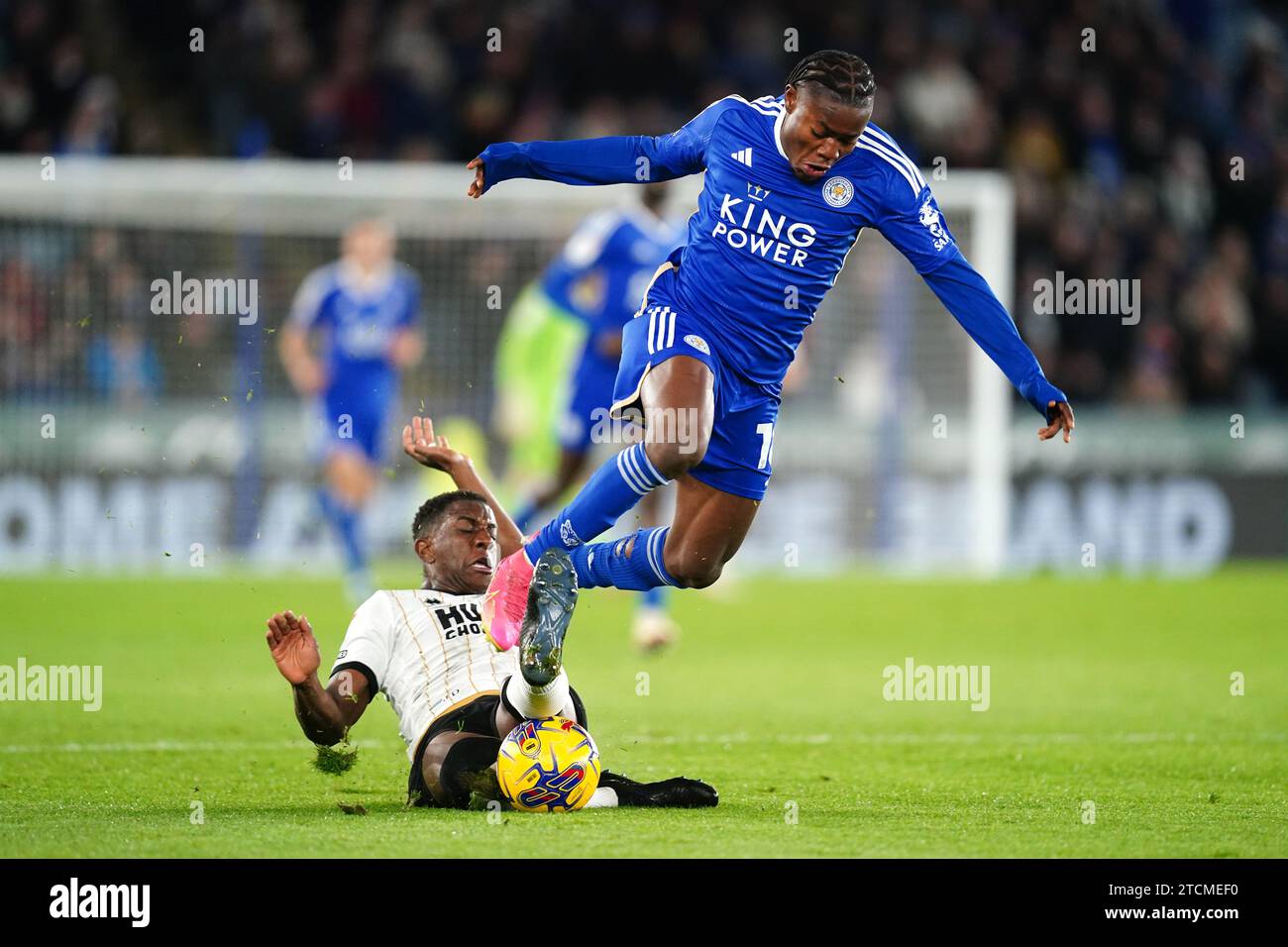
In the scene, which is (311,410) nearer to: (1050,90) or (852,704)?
(852,704)

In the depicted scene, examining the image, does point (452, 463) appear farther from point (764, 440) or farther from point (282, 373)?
point (282, 373)

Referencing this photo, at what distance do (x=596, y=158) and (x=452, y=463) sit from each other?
3.92 feet

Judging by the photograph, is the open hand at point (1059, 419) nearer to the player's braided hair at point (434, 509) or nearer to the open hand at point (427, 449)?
the player's braided hair at point (434, 509)

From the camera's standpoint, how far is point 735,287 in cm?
641

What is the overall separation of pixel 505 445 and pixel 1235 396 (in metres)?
7.57

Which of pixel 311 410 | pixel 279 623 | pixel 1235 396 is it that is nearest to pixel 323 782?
pixel 279 623

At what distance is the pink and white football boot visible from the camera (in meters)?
5.87

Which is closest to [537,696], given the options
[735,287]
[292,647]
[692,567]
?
[292,647]

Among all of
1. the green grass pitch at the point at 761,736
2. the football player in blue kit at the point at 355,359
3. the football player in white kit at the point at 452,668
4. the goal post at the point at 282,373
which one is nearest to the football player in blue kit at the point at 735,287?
the football player in white kit at the point at 452,668

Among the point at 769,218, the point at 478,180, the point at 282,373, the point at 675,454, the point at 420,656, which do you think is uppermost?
the point at 282,373

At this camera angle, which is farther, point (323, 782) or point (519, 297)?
point (519, 297)

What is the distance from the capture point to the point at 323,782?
21.1ft

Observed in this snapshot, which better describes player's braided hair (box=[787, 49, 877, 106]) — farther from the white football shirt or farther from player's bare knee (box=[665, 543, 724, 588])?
the white football shirt

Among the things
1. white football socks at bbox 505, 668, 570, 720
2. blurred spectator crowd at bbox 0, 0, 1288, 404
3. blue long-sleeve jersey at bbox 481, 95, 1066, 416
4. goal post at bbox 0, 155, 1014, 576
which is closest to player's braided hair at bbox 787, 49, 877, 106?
blue long-sleeve jersey at bbox 481, 95, 1066, 416
